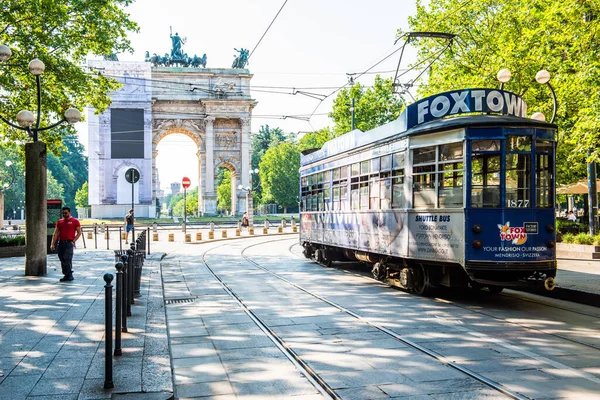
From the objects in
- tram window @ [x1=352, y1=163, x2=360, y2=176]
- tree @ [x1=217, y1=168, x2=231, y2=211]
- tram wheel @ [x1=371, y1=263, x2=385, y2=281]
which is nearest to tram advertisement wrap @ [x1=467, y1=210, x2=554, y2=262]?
tram wheel @ [x1=371, y1=263, x2=385, y2=281]

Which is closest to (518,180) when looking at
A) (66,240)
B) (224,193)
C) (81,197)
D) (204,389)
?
(204,389)

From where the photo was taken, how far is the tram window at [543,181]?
10.7 meters

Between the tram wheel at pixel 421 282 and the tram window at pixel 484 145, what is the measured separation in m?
2.62

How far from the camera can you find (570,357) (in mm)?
7129

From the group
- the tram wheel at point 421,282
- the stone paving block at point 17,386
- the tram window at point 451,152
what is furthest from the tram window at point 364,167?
the stone paving block at point 17,386

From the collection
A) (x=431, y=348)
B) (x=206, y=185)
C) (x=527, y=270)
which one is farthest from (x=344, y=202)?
(x=206, y=185)

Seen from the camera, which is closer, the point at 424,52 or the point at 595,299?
the point at 595,299

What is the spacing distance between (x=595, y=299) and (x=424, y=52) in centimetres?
2075

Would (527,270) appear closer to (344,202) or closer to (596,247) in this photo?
(344,202)

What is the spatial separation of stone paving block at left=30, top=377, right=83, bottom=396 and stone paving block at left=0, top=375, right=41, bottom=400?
6 cm

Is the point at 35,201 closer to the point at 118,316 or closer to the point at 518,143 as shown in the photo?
the point at 118,316

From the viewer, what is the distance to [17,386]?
19.0 feet

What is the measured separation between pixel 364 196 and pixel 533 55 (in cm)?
949

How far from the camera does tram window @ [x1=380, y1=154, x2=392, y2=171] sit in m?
12.9
